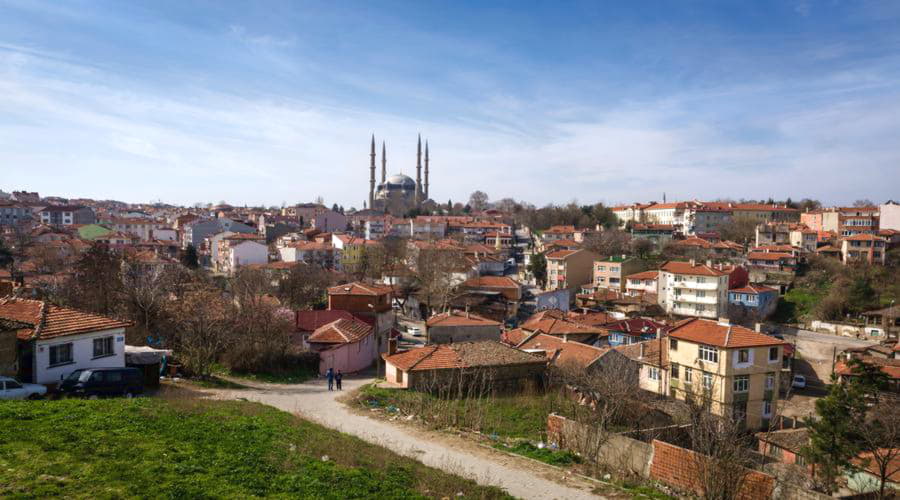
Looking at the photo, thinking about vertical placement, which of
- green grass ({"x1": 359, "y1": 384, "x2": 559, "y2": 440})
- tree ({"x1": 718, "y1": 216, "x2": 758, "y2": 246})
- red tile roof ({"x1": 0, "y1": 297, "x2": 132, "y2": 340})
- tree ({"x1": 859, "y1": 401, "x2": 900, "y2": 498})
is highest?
tree ({"x1": 718, "y1": 216, "x2": 758, "y2": 246})

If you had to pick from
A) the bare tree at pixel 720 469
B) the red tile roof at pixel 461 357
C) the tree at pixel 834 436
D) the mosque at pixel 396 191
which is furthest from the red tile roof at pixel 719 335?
the mosque at pixel 396 191

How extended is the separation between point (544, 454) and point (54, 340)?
11.1 meters

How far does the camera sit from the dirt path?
33.1 ft

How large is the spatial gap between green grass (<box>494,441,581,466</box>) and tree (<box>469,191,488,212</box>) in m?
112

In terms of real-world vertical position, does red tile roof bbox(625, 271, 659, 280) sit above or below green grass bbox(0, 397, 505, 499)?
below

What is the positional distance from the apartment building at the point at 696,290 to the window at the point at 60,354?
41.0 meters

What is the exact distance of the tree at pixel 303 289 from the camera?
37.8 m

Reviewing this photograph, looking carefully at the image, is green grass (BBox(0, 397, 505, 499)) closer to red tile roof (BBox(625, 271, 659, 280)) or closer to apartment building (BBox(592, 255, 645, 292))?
red tile roof (BBox(625, 271, 659, 280))

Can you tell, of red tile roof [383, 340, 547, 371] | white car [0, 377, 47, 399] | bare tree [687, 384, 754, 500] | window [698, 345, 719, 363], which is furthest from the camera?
window [698, 345, 719, 363]

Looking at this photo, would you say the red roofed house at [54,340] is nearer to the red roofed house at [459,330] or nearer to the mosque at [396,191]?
the red roofed house at [459,330]

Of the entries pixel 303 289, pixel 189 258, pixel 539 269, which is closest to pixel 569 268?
pixel 539 269

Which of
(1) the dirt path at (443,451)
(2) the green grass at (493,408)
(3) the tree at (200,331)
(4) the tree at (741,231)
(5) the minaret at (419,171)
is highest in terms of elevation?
(5) the minaret at (419,171)

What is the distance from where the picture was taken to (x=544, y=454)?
12016 millimetres

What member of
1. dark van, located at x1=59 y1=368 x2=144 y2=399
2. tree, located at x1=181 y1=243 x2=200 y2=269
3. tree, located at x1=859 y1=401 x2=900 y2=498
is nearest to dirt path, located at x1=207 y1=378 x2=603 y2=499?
dark van, located at x1=59 y1=368 x2=144 y2=399
